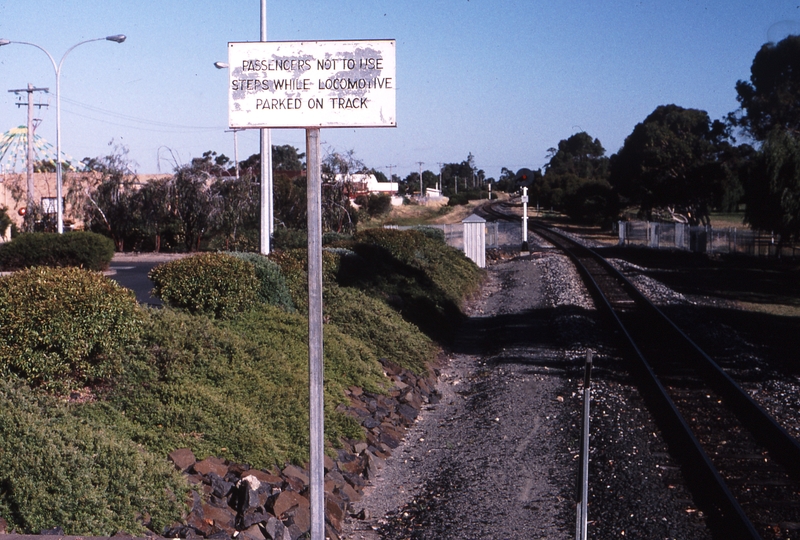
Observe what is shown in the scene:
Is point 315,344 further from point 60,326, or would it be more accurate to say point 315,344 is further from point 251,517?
point 60,326

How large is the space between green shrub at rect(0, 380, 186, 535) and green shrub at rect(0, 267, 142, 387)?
0.88 metres

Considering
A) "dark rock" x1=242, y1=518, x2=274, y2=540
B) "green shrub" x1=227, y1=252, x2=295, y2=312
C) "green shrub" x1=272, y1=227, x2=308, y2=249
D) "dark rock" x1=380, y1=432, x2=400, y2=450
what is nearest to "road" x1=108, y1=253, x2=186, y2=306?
"green shrub" x1=227, y1=252, x2=295, y2=312

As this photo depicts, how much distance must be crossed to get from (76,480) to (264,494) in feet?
6.19

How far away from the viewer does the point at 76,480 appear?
5.69 meters

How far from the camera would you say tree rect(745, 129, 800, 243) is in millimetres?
36062

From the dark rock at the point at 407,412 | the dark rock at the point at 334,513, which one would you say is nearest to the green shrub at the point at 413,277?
the dark rock at the point at 407,412

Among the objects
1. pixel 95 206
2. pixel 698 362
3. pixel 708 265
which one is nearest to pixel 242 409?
pixel 698 362

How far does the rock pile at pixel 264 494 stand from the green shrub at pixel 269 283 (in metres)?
4.21

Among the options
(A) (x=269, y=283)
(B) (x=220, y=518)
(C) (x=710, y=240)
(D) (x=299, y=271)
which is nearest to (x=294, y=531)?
(B) (x=220, y=518)

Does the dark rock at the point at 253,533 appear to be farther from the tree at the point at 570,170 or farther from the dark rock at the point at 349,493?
the tree at the point at 570,170

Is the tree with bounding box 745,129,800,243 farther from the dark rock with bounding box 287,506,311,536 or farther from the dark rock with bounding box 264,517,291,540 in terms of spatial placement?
the dark rock with bounding box 264,517,291,540

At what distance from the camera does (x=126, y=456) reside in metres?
6.25

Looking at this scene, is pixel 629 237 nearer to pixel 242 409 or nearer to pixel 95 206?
pixel 95 206

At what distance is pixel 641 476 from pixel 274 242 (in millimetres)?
24718
